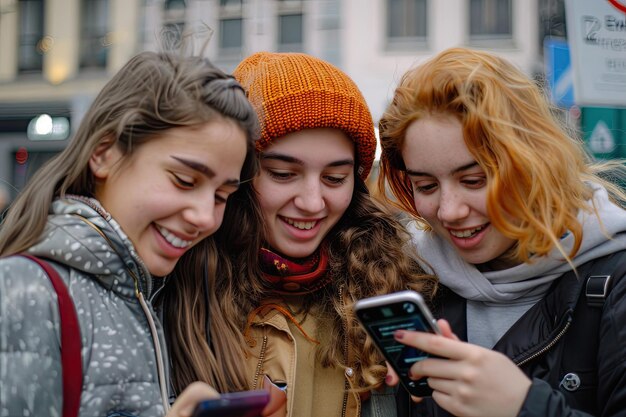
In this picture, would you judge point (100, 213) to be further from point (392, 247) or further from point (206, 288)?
point (392, 247)

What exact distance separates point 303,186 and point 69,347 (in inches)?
38.0

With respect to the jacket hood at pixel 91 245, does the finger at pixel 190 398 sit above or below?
below

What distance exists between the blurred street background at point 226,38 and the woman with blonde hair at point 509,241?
10.2 metres

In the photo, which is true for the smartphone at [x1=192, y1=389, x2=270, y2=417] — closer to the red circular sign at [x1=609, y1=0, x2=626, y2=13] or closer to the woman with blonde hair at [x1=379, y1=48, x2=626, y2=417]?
the woman with blonde hair at [x1=379, y1=48, x2=626, y2=417]

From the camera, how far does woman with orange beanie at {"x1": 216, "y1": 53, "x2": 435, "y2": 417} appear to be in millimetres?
2268

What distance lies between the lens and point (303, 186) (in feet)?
7.53

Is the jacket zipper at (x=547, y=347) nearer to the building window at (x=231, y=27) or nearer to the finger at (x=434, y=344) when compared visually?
the finger at (x=434, y=344)

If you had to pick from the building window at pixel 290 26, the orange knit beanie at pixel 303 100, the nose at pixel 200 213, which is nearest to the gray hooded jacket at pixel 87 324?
the nose at pixel 200 213

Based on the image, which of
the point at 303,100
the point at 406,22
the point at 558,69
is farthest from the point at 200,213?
the point at 406,22

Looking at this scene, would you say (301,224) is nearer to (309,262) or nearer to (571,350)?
(309,262)

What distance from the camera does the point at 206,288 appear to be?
7.00ft

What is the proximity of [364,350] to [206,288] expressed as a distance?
0.52 m

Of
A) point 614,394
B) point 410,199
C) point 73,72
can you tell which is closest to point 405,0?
point 73,72

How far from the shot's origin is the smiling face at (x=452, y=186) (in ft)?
6.64
